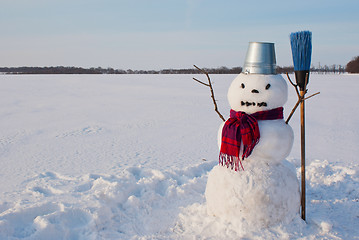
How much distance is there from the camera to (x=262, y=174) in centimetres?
285

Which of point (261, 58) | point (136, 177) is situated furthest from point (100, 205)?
point (261, 58)

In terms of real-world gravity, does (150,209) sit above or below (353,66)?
below

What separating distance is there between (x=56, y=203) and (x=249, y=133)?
2.11m

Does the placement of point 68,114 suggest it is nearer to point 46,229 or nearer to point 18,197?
point 18,197

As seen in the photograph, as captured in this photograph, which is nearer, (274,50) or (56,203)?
(274,50)

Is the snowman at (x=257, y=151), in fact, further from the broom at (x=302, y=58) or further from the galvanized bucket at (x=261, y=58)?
the broom at (x=302, y=58)

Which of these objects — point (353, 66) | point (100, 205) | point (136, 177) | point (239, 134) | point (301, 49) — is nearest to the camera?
point (239, 134)

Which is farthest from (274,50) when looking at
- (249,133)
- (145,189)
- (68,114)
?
(68,114)

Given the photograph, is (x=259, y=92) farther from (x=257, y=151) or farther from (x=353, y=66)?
(x=353, y=66)

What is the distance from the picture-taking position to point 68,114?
9.60 metres

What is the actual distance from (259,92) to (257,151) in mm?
497

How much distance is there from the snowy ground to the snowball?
9 cm

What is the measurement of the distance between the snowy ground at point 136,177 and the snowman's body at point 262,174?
0.46ft

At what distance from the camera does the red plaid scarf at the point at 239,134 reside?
275cm
